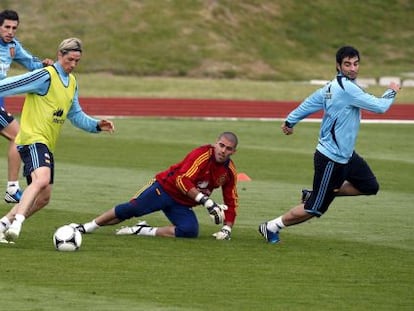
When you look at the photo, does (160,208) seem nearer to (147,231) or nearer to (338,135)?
(147,231)

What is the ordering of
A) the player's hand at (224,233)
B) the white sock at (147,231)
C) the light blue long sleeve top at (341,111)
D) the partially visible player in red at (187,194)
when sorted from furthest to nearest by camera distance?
the white sock at (147,231) → the player's hand at (224,233) → the partially visible player in red at (187,194) → the light blue long sleeve top at (341,111)

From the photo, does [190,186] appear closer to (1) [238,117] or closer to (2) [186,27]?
(1) [238,117]

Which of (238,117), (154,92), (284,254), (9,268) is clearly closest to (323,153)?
(284,254)

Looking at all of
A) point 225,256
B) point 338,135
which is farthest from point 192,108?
point 225,256

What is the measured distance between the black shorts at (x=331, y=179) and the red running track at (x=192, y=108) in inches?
Answer: 821

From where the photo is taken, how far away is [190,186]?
44.1ft

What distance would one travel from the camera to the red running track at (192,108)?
114ft

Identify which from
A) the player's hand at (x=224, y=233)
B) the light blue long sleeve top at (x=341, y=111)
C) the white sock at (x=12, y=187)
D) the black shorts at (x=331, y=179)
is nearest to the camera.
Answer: the light blue long sleeve top at (x=341, y=111)

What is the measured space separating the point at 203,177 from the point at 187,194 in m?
0.26

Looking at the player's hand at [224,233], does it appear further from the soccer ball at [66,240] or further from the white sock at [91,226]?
the soccer ball at [66,240]

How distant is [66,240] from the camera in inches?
482

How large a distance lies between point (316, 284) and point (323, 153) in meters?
2.65

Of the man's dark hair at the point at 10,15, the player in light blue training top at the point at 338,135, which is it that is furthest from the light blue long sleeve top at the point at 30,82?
the man's dark hair at the point at 10,15

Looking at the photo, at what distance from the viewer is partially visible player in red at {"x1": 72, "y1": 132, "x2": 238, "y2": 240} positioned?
44.2ft
